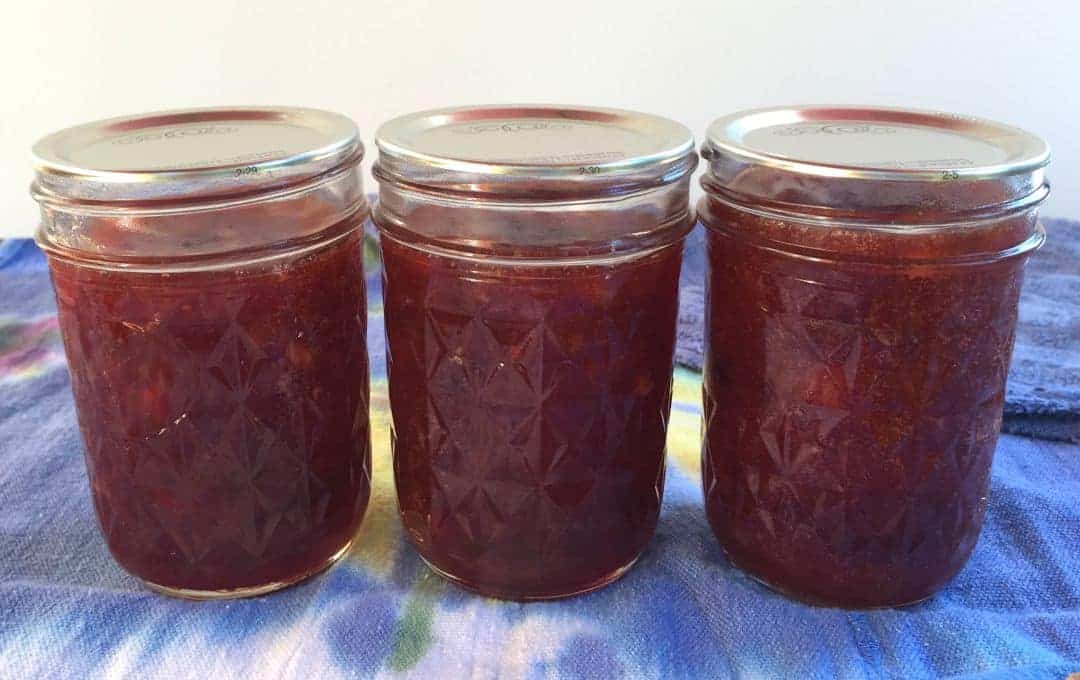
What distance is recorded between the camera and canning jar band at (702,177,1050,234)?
24.6 inches

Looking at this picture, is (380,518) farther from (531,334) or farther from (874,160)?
(874,160)

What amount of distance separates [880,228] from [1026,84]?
1.00m

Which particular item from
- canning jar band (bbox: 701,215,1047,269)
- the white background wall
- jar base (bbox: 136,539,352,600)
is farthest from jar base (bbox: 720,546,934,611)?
the white background wall

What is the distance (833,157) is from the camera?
665mm

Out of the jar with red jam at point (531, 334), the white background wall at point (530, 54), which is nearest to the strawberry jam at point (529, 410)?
the jar with red jam at point (531, 334)

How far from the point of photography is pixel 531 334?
67 centimetres

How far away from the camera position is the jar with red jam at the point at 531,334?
2.13ft

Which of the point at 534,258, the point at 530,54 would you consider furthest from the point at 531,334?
the point at 530,54

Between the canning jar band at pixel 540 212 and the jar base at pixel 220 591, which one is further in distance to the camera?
the jar base at pixel 220 591

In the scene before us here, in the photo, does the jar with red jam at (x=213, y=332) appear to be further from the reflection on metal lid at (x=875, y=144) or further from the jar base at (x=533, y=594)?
the reflection on metal lid at (x=875, y=144)

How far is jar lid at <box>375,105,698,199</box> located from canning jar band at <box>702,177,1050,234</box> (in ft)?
0.22

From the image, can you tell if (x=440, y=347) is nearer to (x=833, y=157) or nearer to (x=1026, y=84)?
(x=833, y=157)

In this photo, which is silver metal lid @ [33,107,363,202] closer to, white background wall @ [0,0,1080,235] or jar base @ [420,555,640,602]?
jar base @ [420,555,640,602]

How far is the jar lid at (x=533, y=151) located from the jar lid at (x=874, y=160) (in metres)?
0.05
